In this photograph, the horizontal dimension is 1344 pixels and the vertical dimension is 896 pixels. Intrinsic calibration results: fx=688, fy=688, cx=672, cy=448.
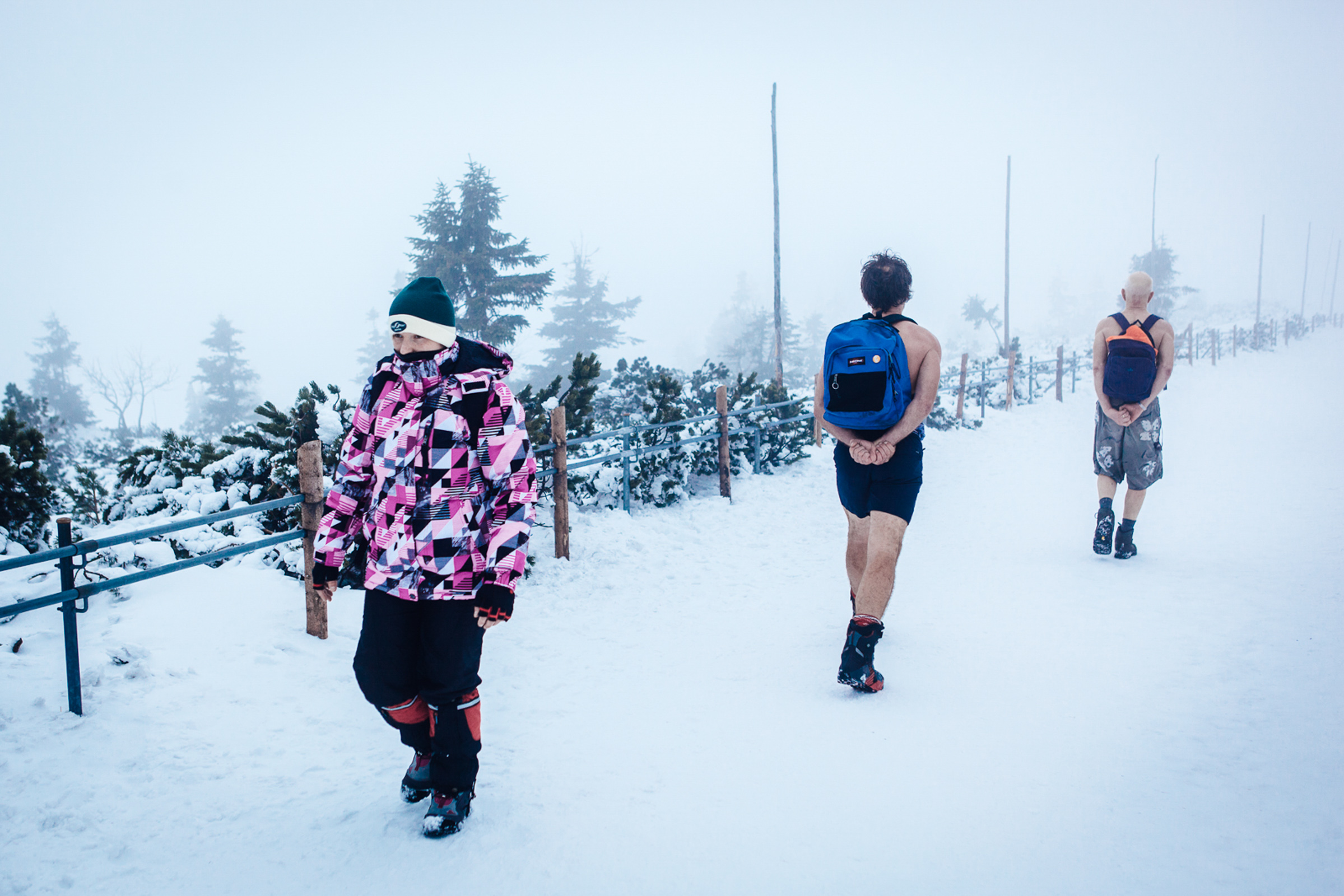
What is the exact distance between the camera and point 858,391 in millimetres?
3254

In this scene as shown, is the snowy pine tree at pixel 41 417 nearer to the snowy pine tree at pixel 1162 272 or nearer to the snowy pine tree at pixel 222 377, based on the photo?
the snowy pine tree at pixel 222 377

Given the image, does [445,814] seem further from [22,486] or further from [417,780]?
[22,486]

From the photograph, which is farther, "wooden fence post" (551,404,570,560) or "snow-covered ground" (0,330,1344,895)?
"wooden fence post" (551,404,570,560)

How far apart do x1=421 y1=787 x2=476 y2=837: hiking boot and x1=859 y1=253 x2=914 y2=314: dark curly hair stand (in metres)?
2.72

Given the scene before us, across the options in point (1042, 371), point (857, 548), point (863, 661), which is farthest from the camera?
point (1042, 371)

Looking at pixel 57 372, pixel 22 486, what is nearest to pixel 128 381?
pixel 57 372

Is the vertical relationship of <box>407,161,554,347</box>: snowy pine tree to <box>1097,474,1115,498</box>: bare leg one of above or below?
above

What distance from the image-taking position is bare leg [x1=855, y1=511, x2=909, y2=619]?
3234 mm

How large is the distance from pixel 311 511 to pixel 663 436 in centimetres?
455

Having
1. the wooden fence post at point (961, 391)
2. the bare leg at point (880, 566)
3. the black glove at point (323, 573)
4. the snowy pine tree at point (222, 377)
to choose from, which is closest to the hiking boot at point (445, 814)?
the black glove at point (323, 573)

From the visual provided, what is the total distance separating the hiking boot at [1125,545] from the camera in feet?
16.6

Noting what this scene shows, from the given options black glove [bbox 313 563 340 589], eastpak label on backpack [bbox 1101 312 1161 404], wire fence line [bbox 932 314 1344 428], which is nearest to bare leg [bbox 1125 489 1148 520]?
eastpak label on backpack [bbox 1101 312 1161 404]

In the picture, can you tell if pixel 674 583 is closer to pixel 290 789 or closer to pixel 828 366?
pixel 828 366

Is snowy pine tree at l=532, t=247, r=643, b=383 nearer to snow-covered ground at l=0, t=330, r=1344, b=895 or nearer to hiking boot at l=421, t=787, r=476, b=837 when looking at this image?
snow-covered ground at l=0, t=330, r=1344, b=895
